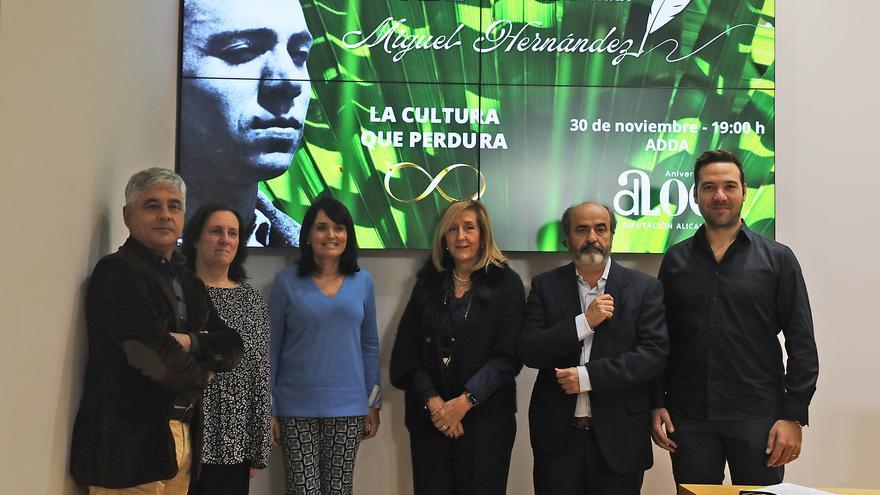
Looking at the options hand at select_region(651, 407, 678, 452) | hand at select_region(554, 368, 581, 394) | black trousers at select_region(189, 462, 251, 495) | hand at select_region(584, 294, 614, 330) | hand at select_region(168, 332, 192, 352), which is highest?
hand at select_region(584, 294, 614, 330)

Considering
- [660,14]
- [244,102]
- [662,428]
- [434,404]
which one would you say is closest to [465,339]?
[434,404]

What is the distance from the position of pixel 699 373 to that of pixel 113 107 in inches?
95.0

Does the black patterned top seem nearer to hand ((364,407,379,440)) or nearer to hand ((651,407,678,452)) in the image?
hand ((364,407,379,440))

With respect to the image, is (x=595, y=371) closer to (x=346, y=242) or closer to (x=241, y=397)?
(x=346, y=242)

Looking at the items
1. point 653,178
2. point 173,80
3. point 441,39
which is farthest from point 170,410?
point 653,178

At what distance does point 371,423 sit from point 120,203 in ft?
4.71

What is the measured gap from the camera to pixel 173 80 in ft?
12.1

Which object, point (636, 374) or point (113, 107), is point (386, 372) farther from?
point (113, 107)

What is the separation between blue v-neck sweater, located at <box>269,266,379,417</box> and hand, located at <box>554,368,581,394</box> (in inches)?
34.8

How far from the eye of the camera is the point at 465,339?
10.6ft

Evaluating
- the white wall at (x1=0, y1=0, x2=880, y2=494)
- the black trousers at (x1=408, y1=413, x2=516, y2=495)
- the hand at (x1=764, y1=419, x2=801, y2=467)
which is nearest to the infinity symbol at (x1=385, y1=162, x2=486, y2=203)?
the white wall at (x1=0, y1=0, x2=880, y2=494)

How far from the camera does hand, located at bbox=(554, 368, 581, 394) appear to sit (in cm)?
298

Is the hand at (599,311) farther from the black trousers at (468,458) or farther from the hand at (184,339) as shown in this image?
the hand at (184,339)

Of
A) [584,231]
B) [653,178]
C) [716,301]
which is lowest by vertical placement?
[716,301]
